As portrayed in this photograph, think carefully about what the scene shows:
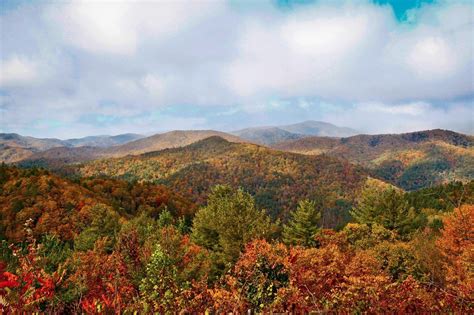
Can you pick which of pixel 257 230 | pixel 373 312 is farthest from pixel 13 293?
pixel 257 230

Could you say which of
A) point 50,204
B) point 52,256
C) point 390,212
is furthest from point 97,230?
point 390,212

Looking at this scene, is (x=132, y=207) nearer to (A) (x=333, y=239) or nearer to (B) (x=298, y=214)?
(B) (x=298, y=214)

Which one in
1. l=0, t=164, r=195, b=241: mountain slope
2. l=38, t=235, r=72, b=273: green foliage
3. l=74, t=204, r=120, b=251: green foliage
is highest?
l=38, t=235, r=72, b=273: green foliage

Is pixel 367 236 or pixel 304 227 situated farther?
pixel 304 227

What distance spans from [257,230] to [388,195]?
36430mm

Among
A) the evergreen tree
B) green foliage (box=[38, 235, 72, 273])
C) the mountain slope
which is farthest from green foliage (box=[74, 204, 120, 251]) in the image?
the evergreen tree

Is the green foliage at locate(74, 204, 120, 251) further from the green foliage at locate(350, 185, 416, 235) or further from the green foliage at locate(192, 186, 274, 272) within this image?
the green foliage at locate(350, 185, 416, 235)

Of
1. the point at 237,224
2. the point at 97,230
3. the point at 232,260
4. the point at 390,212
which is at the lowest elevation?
the point at 97,230

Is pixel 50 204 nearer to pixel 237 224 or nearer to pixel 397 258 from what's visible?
pixel 237 224

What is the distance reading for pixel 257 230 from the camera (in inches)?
1523

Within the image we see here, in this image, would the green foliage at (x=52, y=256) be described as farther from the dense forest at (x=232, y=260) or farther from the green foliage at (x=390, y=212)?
the green foliage at (x=390, y=212)

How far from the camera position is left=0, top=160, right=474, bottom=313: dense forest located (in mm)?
9531

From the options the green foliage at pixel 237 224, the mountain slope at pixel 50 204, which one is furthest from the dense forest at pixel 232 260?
the mountain slope at pixel 50 204

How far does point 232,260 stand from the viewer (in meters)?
38.4
